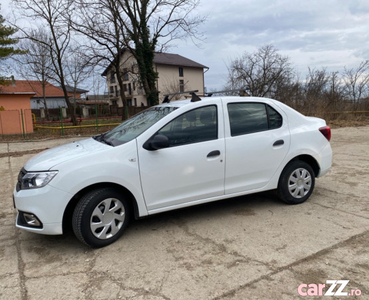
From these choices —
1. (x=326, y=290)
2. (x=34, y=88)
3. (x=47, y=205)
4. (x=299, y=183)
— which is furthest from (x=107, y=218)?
(x=34, y=88)

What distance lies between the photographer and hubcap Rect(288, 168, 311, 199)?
441cm

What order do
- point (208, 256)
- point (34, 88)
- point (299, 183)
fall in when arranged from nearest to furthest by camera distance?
point (208, 256)
point (299, 183)
point (34, 88)

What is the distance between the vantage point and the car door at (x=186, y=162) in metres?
3.51

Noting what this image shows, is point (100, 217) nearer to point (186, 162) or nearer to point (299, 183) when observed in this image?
point (186, 162)

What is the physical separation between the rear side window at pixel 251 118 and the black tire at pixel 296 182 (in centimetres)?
68

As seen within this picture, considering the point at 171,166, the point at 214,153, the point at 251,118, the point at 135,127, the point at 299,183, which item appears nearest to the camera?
the point at 171,166

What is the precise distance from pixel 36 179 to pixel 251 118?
9.38ft

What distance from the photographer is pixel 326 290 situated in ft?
8.35

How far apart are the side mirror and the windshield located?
0.91 feet

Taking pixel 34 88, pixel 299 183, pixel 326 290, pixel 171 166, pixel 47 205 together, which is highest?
pixel 34 88

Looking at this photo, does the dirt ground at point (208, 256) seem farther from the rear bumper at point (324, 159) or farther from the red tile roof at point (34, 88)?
the red tile roof at point (34, 88)

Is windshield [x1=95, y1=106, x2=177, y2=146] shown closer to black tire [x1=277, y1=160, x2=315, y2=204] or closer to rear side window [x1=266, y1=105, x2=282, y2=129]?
rear side window [x1=266, y1=105, x2=282, y2=129]

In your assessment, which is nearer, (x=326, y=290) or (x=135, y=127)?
(x=326, y=290)

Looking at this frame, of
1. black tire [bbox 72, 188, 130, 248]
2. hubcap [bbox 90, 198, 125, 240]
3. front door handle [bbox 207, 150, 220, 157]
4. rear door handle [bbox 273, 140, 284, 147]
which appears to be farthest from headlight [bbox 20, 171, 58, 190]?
rear door handle [bbox 273, 140, 284, 147]
